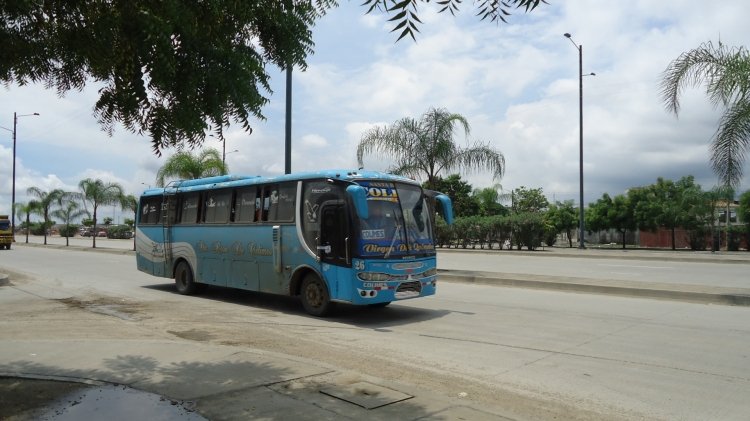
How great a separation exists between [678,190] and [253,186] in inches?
1634

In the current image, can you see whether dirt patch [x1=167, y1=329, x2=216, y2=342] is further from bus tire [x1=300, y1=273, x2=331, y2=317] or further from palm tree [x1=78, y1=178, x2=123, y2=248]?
palm tree [x1=78, y1=178, x2=123, y2=248]

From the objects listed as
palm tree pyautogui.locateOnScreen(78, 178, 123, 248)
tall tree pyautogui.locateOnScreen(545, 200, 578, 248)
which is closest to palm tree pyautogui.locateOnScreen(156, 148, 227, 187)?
palm tree pyautogui.locateOnScreen(78, 178, 123, 248)

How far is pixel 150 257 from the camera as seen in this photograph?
653 inches

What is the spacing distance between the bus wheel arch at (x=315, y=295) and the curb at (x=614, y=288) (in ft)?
21.6

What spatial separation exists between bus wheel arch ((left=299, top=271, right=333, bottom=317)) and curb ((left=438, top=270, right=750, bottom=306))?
6.60 metres

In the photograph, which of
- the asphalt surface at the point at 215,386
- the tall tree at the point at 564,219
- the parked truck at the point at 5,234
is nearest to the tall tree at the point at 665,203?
the tall tree at the point at 564,219

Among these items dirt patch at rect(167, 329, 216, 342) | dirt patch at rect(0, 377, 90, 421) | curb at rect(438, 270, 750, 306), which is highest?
curb at rect(438, 270, 750, 306)

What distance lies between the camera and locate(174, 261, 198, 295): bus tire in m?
14.8

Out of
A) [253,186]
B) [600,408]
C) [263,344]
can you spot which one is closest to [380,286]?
[263,344]

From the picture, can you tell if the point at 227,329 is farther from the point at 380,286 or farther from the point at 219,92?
the point at 219,92

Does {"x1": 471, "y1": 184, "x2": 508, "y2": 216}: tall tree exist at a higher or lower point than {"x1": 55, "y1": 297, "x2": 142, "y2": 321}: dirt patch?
higher

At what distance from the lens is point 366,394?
18.4ft

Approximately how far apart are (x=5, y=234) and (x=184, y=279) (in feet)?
108

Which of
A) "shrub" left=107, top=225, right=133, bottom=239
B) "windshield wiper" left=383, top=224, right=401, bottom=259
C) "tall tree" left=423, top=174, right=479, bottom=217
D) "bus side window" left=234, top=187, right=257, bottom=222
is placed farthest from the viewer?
"shrub" left=107, top=225, right=133, bottom=239
